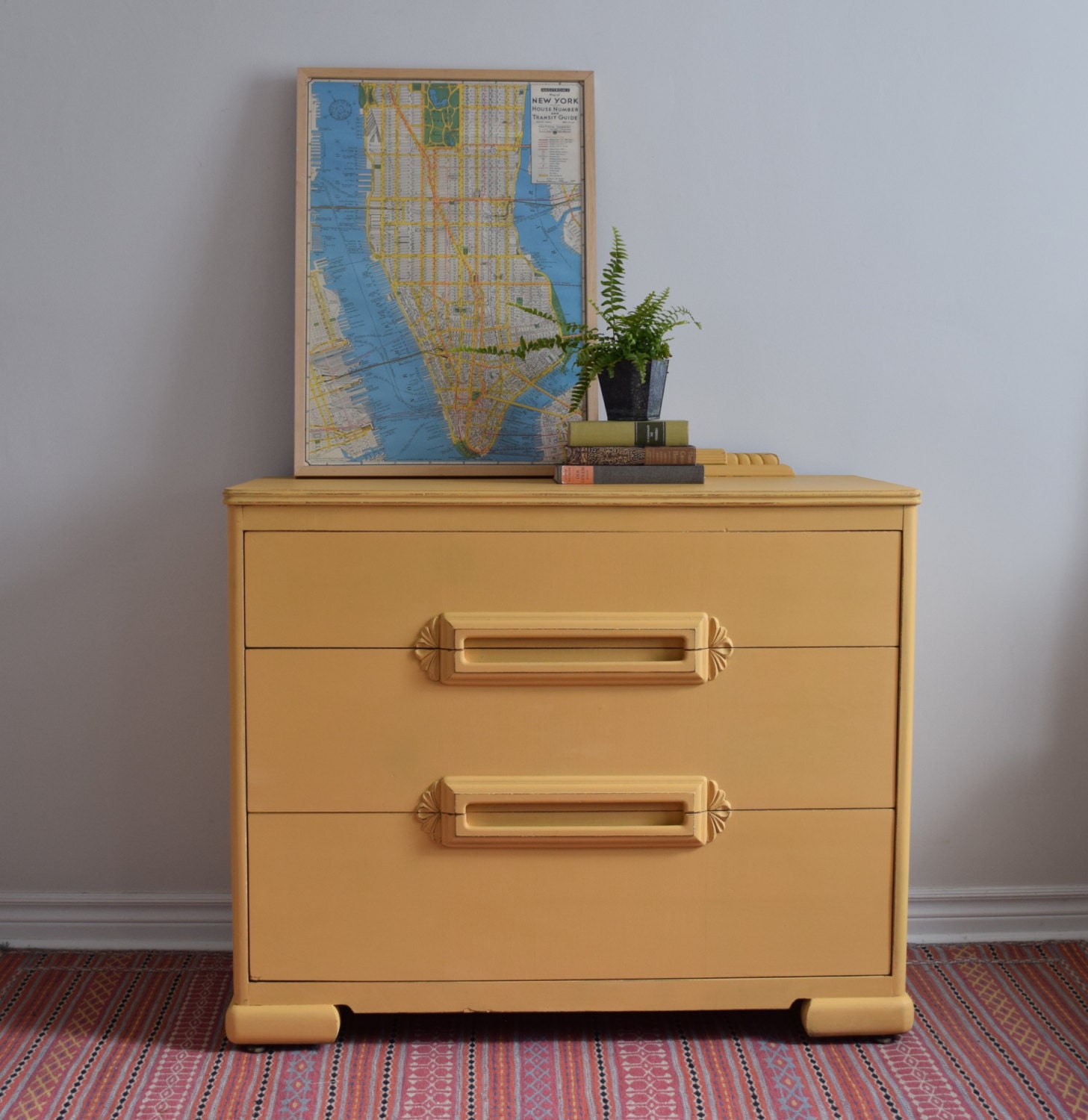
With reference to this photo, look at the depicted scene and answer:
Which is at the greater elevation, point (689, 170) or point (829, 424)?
point (689, 170)

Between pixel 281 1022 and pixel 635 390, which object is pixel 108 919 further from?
pixel 635 390

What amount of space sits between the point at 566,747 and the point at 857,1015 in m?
0.59

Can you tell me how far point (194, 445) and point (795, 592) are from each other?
3.44 ft

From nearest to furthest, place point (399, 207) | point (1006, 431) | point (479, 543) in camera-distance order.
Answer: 1. point (479, 543)
2. point (399, 207)
3. point (1006, 431)

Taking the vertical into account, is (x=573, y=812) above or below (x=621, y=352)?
below

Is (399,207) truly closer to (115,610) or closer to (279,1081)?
(115,610)

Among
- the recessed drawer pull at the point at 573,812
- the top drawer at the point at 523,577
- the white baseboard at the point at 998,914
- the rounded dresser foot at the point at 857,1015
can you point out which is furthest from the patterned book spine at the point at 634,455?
the white baseboard at the point at 998,914

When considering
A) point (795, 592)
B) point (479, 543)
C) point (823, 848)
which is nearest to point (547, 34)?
point (479, 543)

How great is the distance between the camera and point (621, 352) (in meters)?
1.56

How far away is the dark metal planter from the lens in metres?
1.57

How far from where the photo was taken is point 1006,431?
182 centimetres

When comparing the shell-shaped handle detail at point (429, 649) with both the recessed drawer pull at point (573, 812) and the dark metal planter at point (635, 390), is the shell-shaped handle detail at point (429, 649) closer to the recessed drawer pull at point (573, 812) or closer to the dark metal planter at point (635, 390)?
the recessed drawer pull at point (573, 812)

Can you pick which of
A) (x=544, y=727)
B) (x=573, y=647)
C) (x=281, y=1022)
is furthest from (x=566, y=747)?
(x=281, y=1022)

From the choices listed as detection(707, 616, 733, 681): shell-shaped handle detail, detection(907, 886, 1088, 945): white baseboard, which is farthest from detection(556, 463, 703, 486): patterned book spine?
detection(907, 886, 1088, 945): white baseboard
